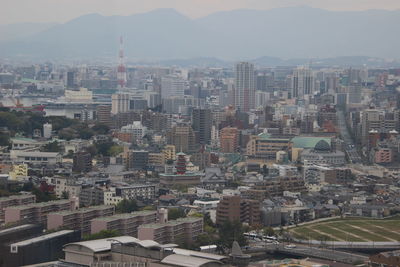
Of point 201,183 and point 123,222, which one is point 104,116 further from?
point 123,222

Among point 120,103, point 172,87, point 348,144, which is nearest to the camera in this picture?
point 348,144

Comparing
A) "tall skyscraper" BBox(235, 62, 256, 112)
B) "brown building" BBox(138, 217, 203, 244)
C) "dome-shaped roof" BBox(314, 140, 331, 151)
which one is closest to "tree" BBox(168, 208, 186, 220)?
"brown building" BBox(138, 217, 203, 244)

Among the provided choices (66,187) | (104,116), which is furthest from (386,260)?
(104,116)

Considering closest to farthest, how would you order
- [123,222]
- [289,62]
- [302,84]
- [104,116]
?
[123,222] < [104,116] < [302,84] < [289,62]

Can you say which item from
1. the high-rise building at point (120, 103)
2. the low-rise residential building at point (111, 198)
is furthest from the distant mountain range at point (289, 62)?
the low-rise residential building at point (111, 198)

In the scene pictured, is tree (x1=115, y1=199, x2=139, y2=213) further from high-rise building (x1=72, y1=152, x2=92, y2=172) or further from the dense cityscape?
high-rise building (x1=72, y1=152, x2=92, y2=172)

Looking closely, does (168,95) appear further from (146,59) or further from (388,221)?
(146,59)

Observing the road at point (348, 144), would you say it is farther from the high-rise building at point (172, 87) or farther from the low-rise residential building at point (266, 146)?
the high-rise building at point (172, 87)
